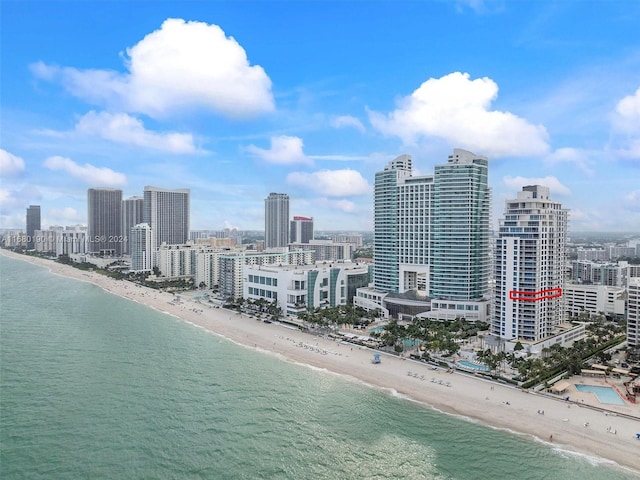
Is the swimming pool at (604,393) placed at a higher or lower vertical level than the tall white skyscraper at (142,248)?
lower

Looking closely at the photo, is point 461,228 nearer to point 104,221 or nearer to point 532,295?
point 532,295

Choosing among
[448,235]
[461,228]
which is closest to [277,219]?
[448,235]

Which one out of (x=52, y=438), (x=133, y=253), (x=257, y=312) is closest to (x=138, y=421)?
(x=52, y=438)

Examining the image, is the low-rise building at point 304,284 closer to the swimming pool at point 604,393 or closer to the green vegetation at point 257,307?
the green vegetation at point 257,307


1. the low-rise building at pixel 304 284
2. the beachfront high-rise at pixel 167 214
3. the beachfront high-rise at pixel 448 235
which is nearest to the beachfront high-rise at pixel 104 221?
the beachfront high-rise at pixel 167 214

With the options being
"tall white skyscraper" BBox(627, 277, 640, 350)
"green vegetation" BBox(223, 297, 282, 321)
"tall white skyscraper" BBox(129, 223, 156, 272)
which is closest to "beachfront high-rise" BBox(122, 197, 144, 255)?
"tall white skyscraper" BBox(129, 223, 156, 272)
